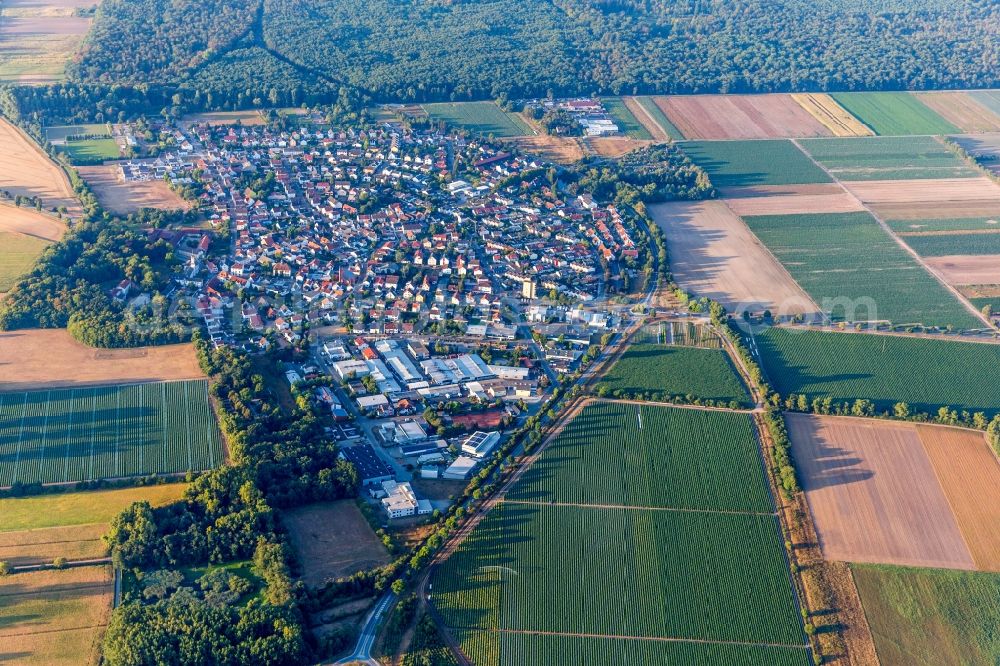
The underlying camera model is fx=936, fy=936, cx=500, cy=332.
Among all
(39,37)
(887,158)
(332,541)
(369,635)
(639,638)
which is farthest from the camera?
(39,37)

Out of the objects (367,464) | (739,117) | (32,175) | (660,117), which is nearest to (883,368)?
(367,464)

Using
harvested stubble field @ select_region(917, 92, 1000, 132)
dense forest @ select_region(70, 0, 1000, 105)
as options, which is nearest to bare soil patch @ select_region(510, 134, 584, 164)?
dense forest @ select_region(70, 0, 1000, 105)

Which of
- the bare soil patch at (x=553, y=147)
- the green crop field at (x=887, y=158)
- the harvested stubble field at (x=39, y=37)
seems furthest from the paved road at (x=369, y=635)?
the harvested stubble field at (x=39, y=37)

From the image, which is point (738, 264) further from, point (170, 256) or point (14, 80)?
point (14, 80)

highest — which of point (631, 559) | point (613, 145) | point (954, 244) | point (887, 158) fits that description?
point (887, 158)

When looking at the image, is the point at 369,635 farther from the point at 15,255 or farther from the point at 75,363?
the point at 15,255

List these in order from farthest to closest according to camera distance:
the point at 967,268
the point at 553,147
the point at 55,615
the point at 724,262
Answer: the point at 553,147 < the point at 967,268 < the point at 724,262 < the point at 55,615

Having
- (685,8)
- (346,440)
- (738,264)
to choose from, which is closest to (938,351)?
(738,264)
